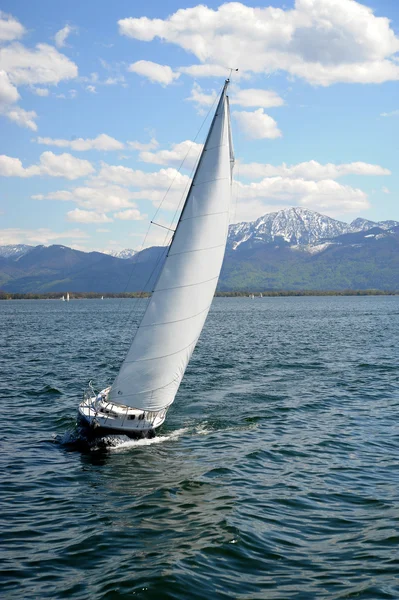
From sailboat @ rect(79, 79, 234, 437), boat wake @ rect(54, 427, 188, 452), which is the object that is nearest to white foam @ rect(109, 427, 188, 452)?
boat wake @ rect(54, 427, 188, 452)

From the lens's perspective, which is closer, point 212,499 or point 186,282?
point 212,499

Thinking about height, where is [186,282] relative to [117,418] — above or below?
above

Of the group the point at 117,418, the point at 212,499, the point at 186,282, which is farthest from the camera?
the point at 117,418

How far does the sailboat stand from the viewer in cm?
2461

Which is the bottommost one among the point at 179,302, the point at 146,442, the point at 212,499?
the point at 212,499

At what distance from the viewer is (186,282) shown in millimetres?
25203

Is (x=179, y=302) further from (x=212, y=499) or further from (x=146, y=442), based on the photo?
(x=212, y=499)

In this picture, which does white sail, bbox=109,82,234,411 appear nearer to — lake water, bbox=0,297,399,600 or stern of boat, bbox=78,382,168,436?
stern of boat, bbox=78,382,168,436

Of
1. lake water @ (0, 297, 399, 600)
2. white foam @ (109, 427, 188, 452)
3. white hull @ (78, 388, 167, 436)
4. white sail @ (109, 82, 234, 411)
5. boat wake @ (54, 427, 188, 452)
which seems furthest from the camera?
white foam @ (109, 427, 188, 452)

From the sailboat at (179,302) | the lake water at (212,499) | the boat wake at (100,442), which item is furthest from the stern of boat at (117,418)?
the lake water at (212,499)

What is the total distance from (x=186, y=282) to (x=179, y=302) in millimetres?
992

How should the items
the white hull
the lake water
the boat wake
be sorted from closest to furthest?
1. the lake water
2. the white hull
3. the boat wake

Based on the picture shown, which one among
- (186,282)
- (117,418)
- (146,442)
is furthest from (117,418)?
(186,282)

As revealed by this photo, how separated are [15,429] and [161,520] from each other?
14.2 meters
